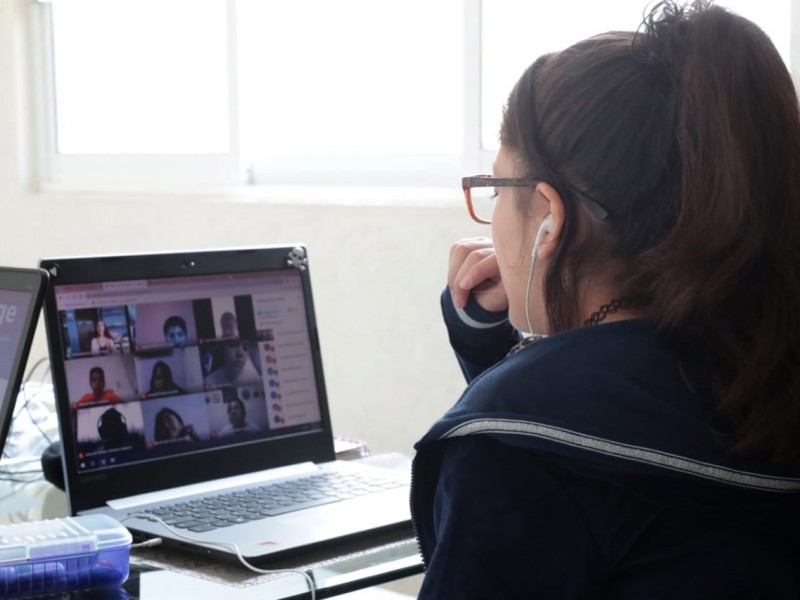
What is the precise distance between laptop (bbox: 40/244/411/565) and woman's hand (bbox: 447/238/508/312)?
0.83 ft

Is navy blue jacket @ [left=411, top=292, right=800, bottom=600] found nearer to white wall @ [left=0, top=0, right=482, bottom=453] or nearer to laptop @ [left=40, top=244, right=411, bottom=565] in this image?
laptop @ [left=40, top=244, right=411, bottom=565]

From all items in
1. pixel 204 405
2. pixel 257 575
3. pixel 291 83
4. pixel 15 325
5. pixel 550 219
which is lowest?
pixel 257 575

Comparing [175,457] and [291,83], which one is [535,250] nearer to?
[175,457]

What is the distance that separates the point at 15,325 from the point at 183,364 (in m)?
0.22

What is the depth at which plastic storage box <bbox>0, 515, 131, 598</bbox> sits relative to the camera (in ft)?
3.44

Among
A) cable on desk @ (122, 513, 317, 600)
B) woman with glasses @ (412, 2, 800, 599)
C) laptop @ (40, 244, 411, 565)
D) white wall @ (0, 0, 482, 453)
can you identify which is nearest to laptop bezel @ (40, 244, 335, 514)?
laptop @ (40, 244, 411, 565)

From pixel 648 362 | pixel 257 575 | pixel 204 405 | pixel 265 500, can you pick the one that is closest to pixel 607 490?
pixel 648 362

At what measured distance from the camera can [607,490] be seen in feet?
2.82

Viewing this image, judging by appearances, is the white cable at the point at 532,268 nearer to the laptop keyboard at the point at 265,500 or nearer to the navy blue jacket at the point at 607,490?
the navy blue jacket at the point at 607,490

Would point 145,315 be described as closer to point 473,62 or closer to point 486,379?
point 486,379

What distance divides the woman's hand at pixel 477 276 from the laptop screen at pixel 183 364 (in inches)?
10.6

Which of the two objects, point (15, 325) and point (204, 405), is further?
point (204, 405)

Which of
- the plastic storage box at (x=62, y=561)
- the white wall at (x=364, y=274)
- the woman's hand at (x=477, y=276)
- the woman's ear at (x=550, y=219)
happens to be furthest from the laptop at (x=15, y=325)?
the white wall at (x=364, y=274)

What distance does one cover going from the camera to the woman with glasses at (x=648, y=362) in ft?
2.81
